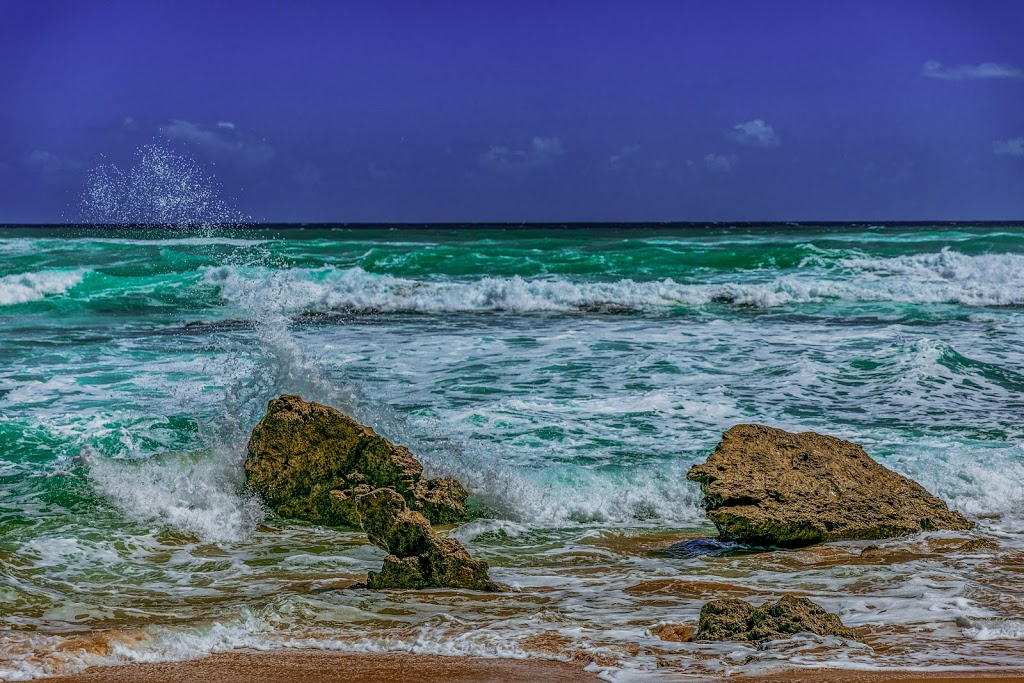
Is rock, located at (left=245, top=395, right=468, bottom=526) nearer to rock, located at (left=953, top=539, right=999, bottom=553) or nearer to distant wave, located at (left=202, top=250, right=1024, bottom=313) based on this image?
rock, located at (left=953, top=539, right=999, bottom=553)

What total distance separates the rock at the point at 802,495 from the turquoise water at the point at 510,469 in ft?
0.50

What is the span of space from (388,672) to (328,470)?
2667mm

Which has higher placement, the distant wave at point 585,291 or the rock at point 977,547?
the distant wave at point 585,291

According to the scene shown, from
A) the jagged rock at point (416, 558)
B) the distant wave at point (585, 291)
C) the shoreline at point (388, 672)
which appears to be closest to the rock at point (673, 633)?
the shoreline at point (388, 672)

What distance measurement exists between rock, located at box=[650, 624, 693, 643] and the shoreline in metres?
0.39

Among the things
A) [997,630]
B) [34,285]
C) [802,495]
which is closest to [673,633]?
[997,630]

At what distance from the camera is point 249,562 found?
512 centimetres

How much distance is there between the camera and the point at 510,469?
6617 mm

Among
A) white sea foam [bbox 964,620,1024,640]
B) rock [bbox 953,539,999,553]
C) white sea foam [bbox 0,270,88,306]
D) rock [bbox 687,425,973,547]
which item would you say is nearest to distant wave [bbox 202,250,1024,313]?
white sea foam [bbox 0,270,88,306]

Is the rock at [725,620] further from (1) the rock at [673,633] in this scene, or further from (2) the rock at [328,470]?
(2) the rock at [328,470]

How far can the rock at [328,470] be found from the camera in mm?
5895

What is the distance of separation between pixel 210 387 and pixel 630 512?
5164 mm

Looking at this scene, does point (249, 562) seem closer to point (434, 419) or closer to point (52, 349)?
point (434, 419)

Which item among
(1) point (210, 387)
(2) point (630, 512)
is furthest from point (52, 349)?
(2) point (630, 512)
